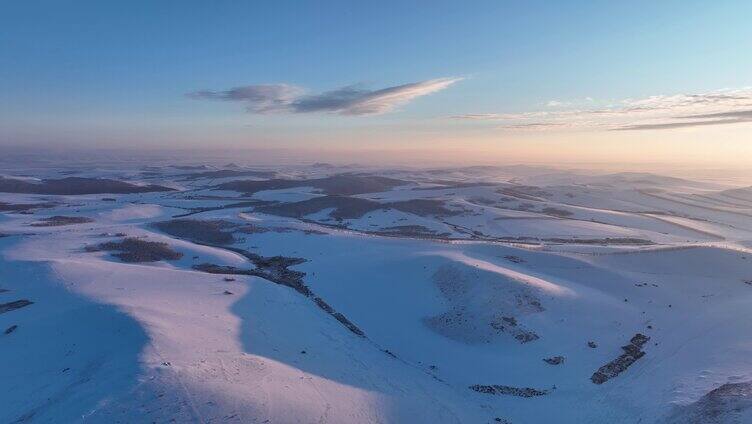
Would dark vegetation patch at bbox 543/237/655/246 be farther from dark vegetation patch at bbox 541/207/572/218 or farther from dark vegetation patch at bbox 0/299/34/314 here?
dark vegetation patch at bbox 0/299/34/314

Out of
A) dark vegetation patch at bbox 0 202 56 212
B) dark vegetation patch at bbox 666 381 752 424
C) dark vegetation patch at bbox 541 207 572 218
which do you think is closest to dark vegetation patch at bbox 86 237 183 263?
dark vegetation patch at bbox 666 381 752 424

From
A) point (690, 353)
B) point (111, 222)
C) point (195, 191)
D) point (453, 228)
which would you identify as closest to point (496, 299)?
point (690, 353)

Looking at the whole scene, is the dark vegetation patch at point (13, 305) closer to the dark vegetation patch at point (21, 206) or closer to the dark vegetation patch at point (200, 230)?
the dark vegetation patch at point (200, 230)

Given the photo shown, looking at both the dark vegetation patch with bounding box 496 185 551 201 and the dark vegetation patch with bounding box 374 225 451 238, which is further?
the dark vegetation patch with bounding box 496 185 551 201

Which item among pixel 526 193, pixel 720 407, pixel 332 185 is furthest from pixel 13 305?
pixel 332 185

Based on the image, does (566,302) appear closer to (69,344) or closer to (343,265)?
(343,265)

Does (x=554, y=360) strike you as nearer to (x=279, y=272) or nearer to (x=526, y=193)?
(x=279, y=272)

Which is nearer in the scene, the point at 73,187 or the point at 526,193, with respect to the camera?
the point at 526,193
